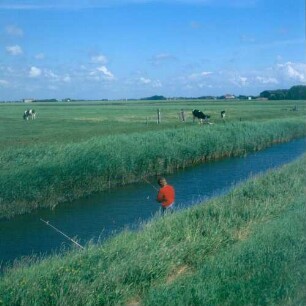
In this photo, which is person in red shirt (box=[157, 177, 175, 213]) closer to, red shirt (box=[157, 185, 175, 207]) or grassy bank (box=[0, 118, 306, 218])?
red shirt (box=[157, 185, 175, 207])

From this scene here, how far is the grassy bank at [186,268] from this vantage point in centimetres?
850

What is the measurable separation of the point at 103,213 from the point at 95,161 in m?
3.88

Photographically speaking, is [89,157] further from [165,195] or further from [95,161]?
[165,195]

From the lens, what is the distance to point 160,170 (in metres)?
28.3

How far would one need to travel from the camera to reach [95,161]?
2369cm

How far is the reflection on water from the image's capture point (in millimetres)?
16672

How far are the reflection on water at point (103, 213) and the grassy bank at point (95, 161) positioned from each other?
0.59 m

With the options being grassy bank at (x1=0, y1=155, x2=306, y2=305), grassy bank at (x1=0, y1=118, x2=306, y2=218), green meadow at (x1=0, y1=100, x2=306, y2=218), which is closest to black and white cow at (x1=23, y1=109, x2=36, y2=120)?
green meadow at (x1=0, y1=100, x2=306, y2=218)

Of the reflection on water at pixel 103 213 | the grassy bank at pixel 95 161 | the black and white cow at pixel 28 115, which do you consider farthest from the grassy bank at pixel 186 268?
the black and white cow at pixel 28 115

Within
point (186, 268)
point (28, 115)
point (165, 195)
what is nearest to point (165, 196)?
point (165, 195)

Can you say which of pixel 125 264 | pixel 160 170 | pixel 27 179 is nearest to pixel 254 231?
pixel 125 264

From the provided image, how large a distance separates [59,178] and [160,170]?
779cm

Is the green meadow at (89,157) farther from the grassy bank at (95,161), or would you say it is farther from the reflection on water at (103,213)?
the reflection on water at (103,213)

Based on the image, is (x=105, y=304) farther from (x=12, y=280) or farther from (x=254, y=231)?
(x=254, y=231)
